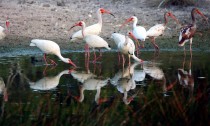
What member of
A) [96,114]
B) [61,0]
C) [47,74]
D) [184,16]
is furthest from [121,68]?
[61,0]

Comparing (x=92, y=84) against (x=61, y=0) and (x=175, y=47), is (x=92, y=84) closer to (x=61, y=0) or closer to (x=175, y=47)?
(x=175, y=47)

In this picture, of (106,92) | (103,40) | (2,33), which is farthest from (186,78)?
(2,33)

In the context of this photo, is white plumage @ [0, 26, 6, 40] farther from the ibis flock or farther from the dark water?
the dark water

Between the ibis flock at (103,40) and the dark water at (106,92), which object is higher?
the ibis flock at (103,40)

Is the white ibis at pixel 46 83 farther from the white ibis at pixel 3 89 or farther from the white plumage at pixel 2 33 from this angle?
the white plumage at pixel 2 33

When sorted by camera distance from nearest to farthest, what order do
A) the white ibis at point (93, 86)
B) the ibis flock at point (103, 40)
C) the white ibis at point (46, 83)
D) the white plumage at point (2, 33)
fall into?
the white ibis at point (93, 86) < the white ibis at point (46, 83) < the ibis flock at point (103, 40) < the white plumage at point (2, 33)

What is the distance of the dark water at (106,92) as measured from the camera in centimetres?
1025

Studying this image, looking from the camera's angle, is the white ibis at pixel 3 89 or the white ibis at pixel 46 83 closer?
the white ibis at pixel 3 89

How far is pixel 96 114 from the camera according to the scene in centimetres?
1047

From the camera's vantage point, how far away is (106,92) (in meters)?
12.1

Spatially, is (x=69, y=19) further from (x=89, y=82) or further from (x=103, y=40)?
(x=89, y=82)

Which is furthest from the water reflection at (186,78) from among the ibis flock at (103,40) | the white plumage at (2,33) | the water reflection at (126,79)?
the white plumage at (2,33)

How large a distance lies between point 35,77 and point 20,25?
6.04 m

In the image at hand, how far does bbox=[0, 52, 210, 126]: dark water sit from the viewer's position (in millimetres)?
10250
